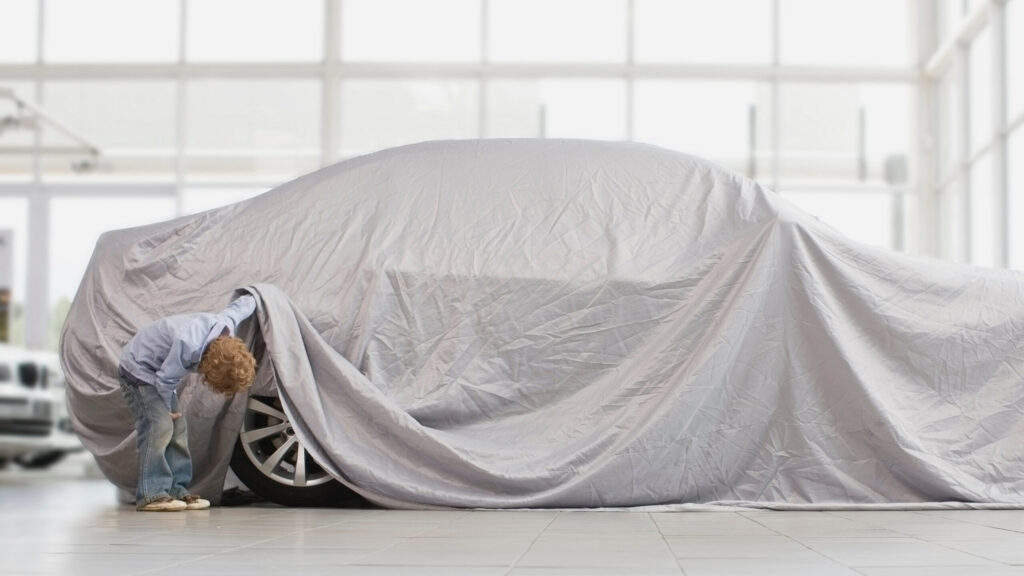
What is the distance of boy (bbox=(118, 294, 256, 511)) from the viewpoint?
450 centimetres

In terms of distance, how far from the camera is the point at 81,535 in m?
3.69

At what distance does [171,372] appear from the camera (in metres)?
4.57

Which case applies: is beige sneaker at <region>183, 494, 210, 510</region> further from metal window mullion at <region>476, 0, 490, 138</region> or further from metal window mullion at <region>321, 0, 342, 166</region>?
metal window mullion at <region>476, 0, 490, 138</region>

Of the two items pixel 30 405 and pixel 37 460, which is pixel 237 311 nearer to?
pixel 30 405

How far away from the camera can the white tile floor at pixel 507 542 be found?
2.74 meters

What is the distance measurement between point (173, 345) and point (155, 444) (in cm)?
40

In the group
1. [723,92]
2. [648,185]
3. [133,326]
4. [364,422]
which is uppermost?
[723,92]

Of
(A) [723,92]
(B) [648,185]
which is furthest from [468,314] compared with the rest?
(A) [723,92]

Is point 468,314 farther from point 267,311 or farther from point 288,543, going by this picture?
point 288,543

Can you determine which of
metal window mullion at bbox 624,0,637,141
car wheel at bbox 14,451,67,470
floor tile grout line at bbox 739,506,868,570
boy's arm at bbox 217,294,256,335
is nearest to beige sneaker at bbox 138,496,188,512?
boy's arm at bbox 217,294,256,335

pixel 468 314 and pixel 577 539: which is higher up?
pixel 468 314

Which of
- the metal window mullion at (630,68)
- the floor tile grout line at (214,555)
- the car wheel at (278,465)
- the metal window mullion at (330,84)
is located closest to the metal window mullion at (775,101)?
the metal window mullion at (630,68)

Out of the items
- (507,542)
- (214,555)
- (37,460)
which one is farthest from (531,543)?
(37,460)

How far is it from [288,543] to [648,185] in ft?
8.14
